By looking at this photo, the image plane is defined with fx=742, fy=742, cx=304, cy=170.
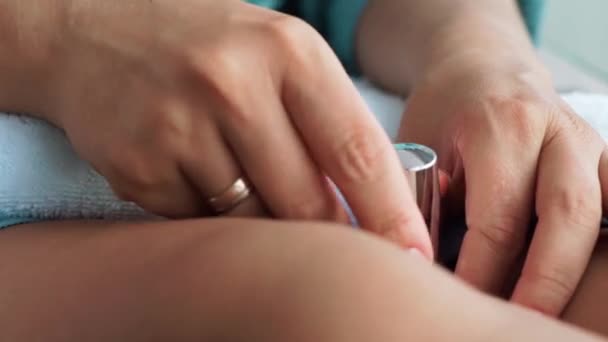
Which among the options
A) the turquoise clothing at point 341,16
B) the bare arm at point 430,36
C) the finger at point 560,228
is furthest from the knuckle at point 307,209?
the turquoise clothing at point 341,16

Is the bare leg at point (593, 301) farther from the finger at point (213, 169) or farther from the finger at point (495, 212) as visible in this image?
the finger at point (213, 169)

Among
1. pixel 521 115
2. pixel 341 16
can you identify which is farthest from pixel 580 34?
pixel 521 115

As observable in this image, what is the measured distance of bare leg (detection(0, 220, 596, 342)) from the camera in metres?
0.23

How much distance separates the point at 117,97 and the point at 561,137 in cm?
23

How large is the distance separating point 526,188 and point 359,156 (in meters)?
0.11

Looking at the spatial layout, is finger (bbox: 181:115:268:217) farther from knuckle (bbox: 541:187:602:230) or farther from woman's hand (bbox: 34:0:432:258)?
knuckle (bbox: 541:187:602:230)

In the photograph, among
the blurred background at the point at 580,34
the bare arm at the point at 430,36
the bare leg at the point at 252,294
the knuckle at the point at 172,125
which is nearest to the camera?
the bare leg at the point at 252,294

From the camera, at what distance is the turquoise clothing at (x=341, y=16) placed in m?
0.65

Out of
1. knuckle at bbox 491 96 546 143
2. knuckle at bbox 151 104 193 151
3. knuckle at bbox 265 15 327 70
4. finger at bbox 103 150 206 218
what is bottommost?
finger at bbox 103 150 206 218

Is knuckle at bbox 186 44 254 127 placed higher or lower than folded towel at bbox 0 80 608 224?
higher

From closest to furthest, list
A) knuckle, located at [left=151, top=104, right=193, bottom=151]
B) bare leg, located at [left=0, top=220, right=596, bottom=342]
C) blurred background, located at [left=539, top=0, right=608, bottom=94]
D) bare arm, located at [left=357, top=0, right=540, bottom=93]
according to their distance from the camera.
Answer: bare leg, located at [left=0, top=220, right=596, bottom=342], knuckle, located at [left=151, top=104, right=193, bottom=151], bare arm, located at [left=357, top=0, right=540, bottom=93], blurred background, located at [left=539, top=0, right=608, bottom=94]

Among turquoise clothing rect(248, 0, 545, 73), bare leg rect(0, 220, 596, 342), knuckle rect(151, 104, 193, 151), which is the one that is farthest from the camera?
turquoise clothing rect(248, 0, 545, 73)

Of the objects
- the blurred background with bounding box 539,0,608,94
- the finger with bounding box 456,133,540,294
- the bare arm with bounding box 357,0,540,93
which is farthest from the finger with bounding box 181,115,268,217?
the blurred background with bounding box 539,0,608,94

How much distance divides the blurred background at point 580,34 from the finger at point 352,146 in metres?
0.74
